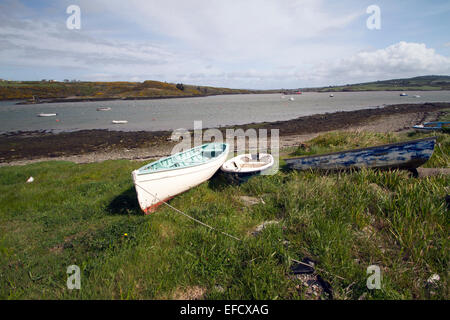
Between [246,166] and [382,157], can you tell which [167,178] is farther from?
[382,157]

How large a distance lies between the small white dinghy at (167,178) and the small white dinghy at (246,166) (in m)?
0.55

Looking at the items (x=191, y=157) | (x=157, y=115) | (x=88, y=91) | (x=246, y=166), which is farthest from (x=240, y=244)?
(x=88, y=91)

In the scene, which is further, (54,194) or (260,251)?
(54,194)

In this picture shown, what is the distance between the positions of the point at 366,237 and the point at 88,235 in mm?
5584

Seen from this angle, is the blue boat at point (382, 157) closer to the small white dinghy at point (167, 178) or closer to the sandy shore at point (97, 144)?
the small white dinghy at point (167, 178)

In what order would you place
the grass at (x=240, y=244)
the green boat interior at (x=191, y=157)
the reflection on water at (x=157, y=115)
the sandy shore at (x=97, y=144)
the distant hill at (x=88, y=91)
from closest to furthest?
the grass at (x=240, y=244)
the green boat interior at (x=191, y=157)
the sandy shore at (x=97, y=144)
the reflection on water at (x=157, y=115)
the distant hill at (x=88, y=91)

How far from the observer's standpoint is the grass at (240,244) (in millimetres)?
3266

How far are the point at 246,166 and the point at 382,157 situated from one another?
4.66 metres

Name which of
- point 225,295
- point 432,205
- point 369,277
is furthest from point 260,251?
point 432,205
